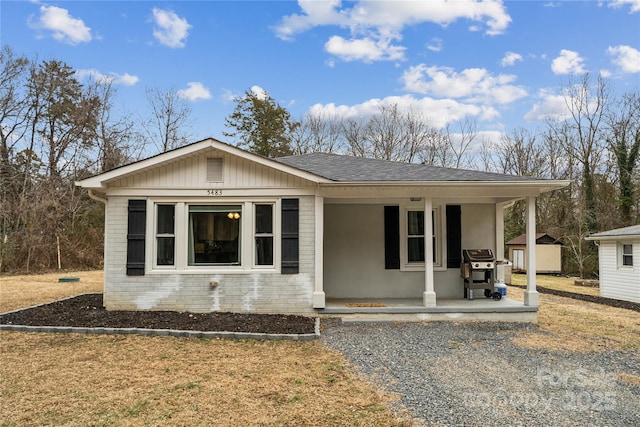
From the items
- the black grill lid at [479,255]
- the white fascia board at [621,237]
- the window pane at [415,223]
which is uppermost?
the window pane at [415,223]

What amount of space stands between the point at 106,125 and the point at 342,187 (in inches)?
768

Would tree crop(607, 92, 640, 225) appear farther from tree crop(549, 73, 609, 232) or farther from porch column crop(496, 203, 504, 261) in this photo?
porch column crop(496, 203, 504, 261)

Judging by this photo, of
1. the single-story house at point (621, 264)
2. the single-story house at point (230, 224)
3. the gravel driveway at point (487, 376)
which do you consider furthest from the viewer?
the single-story house at point (621, 264)

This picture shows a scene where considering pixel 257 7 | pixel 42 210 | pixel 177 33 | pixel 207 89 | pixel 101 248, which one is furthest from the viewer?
pixel 207 89

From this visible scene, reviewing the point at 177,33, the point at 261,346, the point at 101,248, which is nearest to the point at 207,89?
the point at 177,33

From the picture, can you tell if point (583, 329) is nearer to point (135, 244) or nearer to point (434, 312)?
point (434, 312)

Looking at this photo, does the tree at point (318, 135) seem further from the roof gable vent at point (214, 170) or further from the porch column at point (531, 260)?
the porch column at point (531, 260)

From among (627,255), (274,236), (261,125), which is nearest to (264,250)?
(274,236)

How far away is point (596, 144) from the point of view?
73.2 feet

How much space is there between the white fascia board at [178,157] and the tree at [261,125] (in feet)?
58.6

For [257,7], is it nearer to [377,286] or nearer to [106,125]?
[377,286]

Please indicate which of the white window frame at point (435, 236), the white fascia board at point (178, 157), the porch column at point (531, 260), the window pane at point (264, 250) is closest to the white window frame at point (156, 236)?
the white fascia board at point (178, 157)

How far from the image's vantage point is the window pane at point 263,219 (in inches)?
295

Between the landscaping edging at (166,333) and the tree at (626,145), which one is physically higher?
the tree at (626,145)
